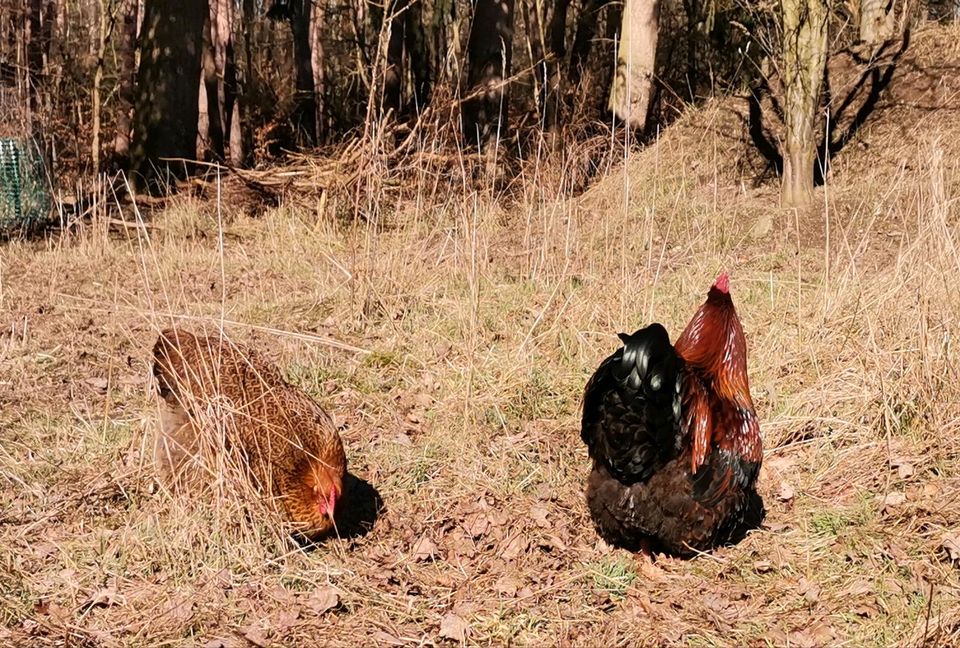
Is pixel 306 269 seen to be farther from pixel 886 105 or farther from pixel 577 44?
pixel 577 44

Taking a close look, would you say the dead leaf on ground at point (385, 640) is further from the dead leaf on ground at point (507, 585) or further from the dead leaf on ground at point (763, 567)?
the dead leaf on ground at point (763, 567)

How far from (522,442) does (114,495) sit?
2.12 meters

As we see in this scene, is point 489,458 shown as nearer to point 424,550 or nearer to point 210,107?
point 424,550

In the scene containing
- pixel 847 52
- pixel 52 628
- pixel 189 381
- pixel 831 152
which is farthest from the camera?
pixel 847 52

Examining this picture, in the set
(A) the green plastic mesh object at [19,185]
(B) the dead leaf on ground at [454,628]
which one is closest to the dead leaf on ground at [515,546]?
(B) the dead leaf on ground at [454,628]

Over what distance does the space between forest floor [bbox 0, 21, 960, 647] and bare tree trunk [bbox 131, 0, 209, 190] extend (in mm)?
4227

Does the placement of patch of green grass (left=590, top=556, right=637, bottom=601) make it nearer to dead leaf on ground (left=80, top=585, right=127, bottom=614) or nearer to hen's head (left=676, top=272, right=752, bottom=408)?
hen's head (left=676, top=272, right=752, bottom=408)

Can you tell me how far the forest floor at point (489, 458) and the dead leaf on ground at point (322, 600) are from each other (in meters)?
0.03

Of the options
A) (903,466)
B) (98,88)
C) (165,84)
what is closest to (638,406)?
(903,466)

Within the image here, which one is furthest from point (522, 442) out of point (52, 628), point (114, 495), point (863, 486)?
point (52, 628)

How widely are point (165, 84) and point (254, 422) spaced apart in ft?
29.9

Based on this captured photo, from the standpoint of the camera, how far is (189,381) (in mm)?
4023

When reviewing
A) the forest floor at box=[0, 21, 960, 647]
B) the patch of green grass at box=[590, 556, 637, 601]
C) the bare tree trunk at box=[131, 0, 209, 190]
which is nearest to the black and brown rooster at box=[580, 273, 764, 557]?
the patch of green grass at box=[590, 556, 637, 601]

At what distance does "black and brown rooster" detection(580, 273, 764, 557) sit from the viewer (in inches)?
148
